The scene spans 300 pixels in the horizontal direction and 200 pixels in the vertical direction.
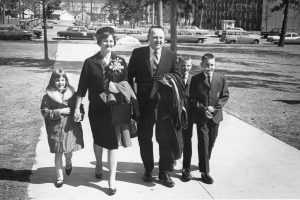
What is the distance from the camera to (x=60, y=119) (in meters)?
4.45

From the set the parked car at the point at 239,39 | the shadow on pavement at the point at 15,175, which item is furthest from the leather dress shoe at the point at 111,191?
the parked car at the point at 239,39

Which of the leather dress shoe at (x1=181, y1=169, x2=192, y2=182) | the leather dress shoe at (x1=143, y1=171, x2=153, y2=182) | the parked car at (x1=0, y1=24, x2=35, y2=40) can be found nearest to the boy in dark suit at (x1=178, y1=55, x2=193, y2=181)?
the leather dress shoe at (x1=181, y1=169, x2=192, y2=182)

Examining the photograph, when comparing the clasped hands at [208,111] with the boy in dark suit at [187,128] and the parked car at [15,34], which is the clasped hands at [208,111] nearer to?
the boy in dark suit at [187,128]

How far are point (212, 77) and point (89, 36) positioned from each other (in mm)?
34766

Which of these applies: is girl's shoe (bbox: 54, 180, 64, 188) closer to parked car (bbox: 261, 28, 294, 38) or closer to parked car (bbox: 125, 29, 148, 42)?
parked car (bbox: 125, 29, 148, 42)

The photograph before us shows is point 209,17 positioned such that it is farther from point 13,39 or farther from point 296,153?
point 296,153

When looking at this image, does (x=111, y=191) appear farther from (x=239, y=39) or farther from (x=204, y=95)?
(x=239, y=39)

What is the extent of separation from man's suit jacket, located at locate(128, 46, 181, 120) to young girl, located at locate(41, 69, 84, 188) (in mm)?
765

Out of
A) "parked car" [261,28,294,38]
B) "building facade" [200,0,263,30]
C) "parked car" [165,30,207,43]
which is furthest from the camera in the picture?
"building facade" [200,0,263,30]

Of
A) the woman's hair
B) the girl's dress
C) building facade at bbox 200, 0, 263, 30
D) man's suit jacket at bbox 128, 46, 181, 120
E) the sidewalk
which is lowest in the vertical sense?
the sidewalk

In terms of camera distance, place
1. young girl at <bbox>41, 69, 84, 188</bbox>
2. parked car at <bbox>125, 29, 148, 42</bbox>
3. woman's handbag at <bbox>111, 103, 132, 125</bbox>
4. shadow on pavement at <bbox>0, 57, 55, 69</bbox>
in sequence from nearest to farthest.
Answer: woman's handbag at <bbox>111, 103, 132, 125</bbox> < young girl at <bbox>41, 69, 84, 188</bbox> < shadow on pavement at <bbox>0, 57, 55, 69</bbox> < parked car at <bbox>125, 29, 148, 42</bbox>

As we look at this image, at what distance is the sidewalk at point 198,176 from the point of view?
437 centimetres

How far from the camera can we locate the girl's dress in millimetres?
4434

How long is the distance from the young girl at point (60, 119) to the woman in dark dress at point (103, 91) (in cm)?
13
